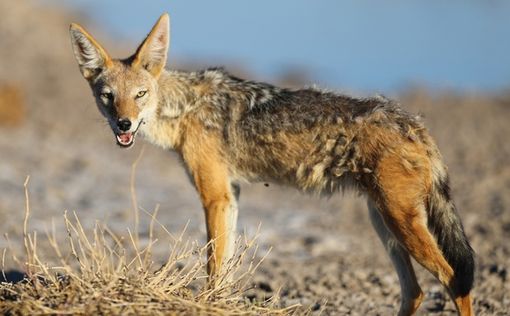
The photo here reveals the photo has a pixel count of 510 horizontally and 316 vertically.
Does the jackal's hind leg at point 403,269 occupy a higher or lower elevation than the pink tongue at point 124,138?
lower

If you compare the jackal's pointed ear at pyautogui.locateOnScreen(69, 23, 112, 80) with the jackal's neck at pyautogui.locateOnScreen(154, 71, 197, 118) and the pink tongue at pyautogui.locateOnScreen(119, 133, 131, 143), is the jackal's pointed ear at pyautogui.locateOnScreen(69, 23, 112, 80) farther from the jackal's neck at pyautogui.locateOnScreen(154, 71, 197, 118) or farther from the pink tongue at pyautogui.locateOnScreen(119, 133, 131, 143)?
the pink tongue at pyautogui.locateOnScreen(119, 133, 131, 143)

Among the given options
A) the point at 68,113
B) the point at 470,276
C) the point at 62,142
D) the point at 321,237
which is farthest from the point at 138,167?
the point at 470,276

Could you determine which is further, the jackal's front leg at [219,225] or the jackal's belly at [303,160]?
the jackal's front leg at [219,225]

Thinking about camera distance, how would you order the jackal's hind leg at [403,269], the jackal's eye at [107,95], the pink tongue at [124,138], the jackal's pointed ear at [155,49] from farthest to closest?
the jackal's pointed ear at [155,49] → the jackal's eye at [107,95] → the pink tongue at [124,138] → the jackal's hind leg at [403,269]

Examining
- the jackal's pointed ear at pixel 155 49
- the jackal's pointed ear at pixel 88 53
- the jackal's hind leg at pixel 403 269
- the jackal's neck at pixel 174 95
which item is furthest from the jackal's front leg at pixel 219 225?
the jackal's pointed ear at pixel 88 53

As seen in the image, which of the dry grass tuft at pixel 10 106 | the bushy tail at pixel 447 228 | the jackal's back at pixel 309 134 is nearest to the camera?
the bushy tail at pixel 447 228

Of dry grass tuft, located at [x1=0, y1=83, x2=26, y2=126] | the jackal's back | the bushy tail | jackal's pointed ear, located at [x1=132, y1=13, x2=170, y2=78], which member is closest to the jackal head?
jackal's pointed ear, located at [x1=132, y1=13, x2=170, y2=78]

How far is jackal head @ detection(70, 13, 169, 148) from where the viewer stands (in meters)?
6.89

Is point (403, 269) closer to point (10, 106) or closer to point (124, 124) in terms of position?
point (124, 124)

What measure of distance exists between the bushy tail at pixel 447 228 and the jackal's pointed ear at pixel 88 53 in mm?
3104

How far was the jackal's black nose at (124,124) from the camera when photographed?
679 cm

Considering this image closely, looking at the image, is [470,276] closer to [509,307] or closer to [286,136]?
[509,307]

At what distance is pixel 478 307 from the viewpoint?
22.6 ft

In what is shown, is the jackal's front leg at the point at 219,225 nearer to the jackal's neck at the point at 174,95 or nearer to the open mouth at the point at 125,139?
the open mouth at the point at 125,139
